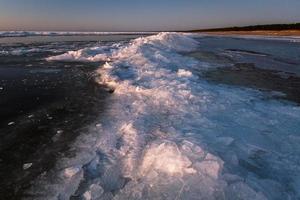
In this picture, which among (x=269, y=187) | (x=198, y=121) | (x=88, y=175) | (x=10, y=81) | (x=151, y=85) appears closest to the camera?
(x=269, y=187)

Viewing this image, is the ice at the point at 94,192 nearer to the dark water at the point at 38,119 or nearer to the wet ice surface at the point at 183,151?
the wet ice surface at the point at 183,151

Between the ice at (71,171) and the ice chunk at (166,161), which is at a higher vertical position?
the ice chunk at (166,161)

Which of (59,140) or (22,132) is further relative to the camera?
(22,132)

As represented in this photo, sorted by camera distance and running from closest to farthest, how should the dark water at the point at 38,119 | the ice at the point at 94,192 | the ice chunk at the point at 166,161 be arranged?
1. the ice at the point at 94,192
2. the ice chunk at the point at 166,161
3. the dark water at the point at 38,119

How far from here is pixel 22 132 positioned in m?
4.70

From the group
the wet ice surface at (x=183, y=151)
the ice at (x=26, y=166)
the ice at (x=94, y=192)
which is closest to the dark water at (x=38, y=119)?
the ice at (x=26, y=166)

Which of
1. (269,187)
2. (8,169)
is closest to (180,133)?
(269,187)

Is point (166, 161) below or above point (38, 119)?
above

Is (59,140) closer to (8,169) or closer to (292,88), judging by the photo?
(8,169)

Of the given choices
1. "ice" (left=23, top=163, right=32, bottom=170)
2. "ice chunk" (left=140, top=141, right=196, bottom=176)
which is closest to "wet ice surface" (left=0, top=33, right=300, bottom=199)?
"ice chunk" (left=140, top=141, right=196, bottom=176)

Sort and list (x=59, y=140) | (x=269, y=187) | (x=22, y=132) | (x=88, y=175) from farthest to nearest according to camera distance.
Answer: (x=22, y=132)
(x=59, y=140)
(x=88, y=175)
(x=269, y=187)

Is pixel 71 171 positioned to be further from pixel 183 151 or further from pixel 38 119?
pixel 38 119

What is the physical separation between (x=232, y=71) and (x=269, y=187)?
817cm

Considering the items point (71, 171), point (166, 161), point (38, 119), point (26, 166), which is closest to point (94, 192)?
point (71, 171)
